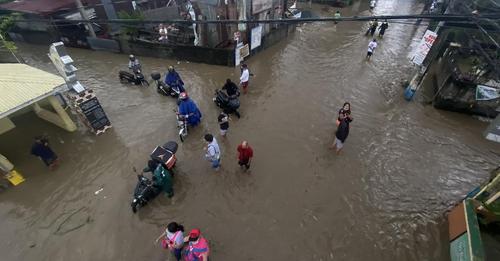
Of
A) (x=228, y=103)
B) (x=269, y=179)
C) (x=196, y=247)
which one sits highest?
(x=196, y=247)

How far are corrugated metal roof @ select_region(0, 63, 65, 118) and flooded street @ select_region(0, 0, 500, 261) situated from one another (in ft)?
6.68

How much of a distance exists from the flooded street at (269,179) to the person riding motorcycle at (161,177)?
1.47 ft

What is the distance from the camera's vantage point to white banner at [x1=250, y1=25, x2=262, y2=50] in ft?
49.3

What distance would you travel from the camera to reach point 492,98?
34.4 feet

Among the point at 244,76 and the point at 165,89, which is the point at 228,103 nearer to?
the point at 244,76

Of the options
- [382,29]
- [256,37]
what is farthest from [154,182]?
[382,29]

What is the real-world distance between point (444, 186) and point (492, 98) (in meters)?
5.68

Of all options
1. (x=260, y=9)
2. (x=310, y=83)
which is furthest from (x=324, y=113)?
(x=260, y=9)

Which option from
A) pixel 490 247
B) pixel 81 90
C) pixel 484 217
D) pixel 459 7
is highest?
pixel 459 7

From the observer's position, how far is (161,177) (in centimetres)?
679

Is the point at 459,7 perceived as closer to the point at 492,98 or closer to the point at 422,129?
the point at 492,98

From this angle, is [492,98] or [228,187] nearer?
[228,187]

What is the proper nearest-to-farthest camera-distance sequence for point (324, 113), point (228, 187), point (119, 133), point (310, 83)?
point (228, 187) → point (119, 133) → point (324, 113) → point (310, 83)

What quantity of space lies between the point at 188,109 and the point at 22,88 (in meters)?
5.62
